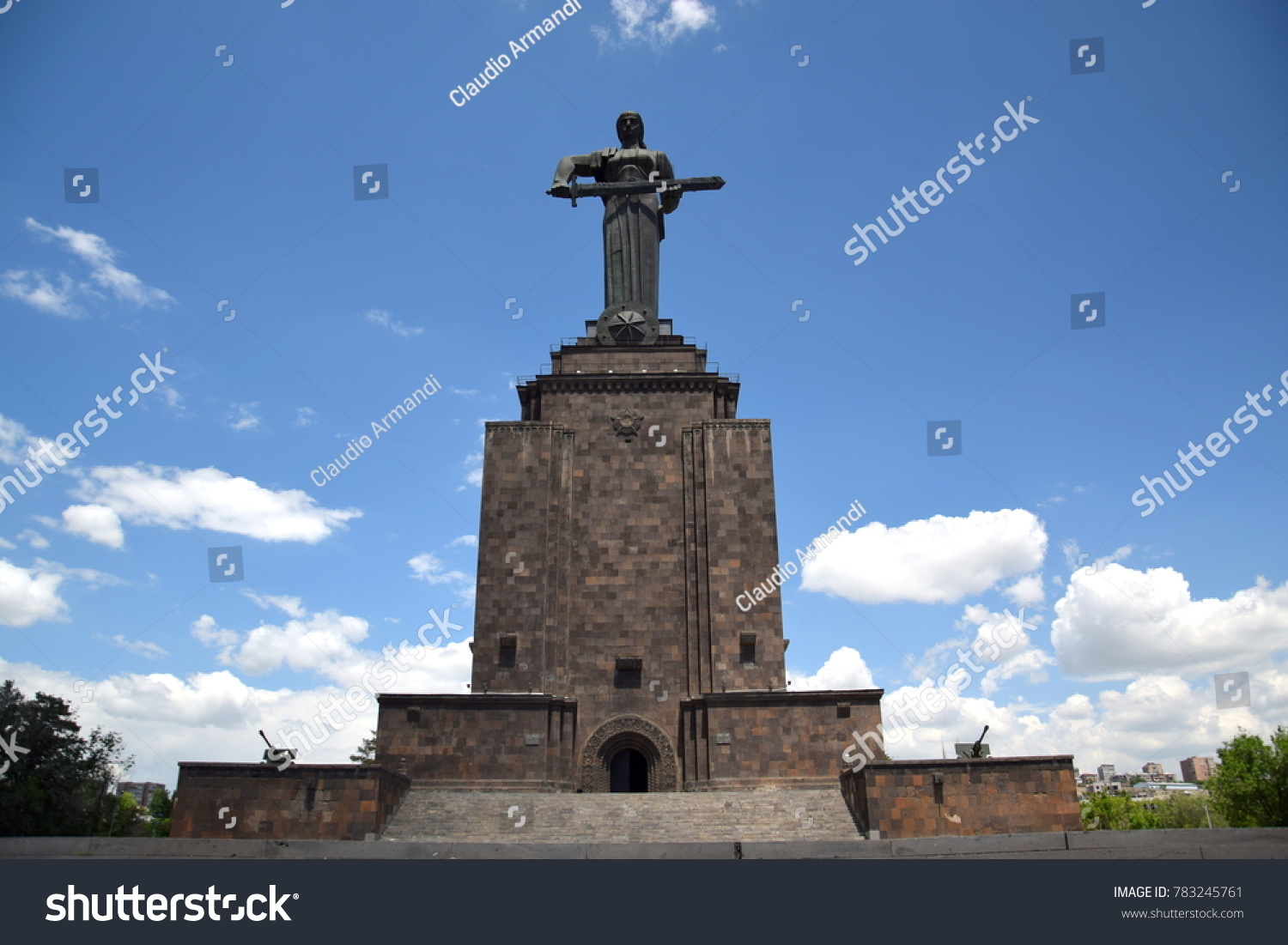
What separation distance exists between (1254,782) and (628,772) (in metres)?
37.0

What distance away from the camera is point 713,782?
27.9m

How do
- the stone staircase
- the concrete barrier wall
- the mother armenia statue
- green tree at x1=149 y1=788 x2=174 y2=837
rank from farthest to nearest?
green tree at x1=149 y1=788 x2=174 y2=837 → the mother armenia statue → the stone staircase → the concrete barrier wall

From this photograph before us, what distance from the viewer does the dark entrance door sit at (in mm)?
30925

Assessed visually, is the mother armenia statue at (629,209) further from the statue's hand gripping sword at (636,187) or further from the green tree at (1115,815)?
the green tree at (1115,815)

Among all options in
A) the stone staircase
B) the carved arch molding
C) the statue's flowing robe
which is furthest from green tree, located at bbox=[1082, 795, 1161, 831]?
the statue's flowing robe

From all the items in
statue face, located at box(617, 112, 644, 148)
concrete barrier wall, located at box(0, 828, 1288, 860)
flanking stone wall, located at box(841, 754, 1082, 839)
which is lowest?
concrete barrier wall, located at box(0, 828, 1288, 860)

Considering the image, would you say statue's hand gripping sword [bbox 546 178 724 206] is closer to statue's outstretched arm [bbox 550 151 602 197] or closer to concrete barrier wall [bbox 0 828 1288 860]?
statue's outstretched arm [bbox 550 151 602 197]

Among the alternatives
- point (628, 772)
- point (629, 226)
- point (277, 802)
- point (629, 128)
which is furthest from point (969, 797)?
point (629, 128)

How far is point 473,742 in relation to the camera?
2795 centimetres

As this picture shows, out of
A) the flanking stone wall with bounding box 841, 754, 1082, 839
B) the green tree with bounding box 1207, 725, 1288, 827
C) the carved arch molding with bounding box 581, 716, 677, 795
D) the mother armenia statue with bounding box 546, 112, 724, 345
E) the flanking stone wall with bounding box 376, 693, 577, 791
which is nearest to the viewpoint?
the flanking stone wall with bounding box 841, 754, 1082, 839

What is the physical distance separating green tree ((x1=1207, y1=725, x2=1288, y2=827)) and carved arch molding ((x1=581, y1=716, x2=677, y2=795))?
121ft
